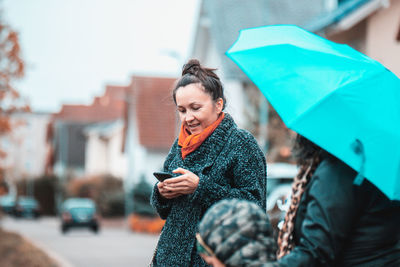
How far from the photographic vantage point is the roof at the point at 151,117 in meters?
35.4

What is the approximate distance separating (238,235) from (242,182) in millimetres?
872

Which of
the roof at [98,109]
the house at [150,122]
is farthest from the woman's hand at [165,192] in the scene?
the roof at [98,109]

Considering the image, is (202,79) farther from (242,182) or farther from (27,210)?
(27,210)

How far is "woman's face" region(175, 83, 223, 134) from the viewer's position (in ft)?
9.41

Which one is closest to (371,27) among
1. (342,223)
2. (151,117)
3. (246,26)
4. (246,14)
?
(246,26)

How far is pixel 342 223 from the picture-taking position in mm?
2057

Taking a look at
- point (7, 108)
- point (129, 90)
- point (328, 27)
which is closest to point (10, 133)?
point (7, 108)

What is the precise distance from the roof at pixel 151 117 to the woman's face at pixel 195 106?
3200 centimetres

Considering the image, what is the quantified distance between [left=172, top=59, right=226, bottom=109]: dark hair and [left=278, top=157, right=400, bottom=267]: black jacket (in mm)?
875

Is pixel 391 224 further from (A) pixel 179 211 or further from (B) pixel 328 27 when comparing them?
(B) pixel 328 27

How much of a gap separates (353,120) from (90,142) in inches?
2129

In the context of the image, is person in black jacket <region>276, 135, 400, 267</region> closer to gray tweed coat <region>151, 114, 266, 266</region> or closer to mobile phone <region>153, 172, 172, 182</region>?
gray tweed coat <region>151, 114, 266, 266</region>

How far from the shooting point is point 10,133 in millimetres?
17719

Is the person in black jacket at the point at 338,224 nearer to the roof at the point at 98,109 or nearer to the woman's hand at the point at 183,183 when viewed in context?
the woman's hand at the point at 183,183
